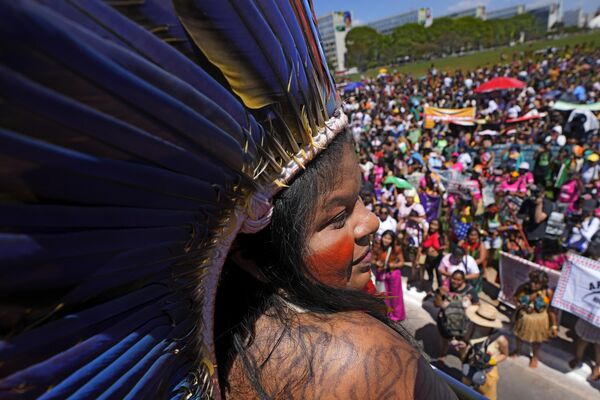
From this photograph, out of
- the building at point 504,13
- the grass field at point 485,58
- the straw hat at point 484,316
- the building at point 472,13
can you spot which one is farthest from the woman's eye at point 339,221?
the building at point 504,13

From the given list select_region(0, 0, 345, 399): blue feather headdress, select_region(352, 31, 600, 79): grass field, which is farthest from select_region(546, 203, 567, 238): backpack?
select_region(352, 31, 600, 79): grass field

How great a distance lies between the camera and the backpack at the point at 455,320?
4305mm

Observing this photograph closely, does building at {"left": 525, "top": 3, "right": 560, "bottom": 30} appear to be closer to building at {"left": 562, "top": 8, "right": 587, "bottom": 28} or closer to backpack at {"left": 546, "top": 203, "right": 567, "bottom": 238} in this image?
building at {"left": 562, "top": 8, "right": 587, "bottom": 28}

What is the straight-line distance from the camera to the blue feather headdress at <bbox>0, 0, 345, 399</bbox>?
19.5 inches

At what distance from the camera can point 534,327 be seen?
4414 mm

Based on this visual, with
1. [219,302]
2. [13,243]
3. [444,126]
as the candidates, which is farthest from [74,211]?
[444,126]

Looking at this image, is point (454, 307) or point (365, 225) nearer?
point (365, 225)

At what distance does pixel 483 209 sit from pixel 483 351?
407 cm

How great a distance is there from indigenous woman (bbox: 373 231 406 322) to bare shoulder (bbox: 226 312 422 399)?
13.7 ft

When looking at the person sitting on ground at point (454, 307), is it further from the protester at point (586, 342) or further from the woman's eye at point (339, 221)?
the woman's eye at point (339, 221)

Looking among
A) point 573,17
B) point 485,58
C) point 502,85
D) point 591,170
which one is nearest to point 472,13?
point 573,17

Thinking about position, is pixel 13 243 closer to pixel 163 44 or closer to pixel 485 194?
pixel 163 44

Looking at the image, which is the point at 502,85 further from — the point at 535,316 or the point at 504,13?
the point at 504,13

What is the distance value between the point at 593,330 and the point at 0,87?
5.39 metres
